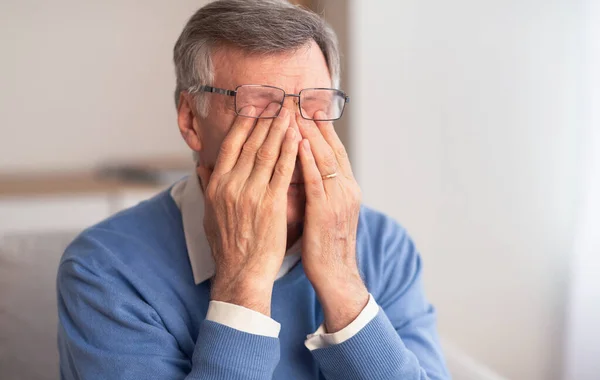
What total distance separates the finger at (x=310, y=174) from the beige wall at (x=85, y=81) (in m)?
1.92

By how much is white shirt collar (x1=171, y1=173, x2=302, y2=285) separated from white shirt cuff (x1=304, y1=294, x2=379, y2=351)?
18cm

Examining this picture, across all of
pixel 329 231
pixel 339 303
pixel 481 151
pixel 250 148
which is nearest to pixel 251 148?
pixel 250 148

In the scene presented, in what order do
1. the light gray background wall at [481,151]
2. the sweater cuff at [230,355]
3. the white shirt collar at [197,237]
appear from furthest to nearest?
the light gray background wall at [481,151] < the white shirt collar at [197,237] < the sweater cuff at [230,355]

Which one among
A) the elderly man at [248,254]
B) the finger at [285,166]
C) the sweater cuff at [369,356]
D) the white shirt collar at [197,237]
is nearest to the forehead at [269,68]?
the elderly man at [248,254]

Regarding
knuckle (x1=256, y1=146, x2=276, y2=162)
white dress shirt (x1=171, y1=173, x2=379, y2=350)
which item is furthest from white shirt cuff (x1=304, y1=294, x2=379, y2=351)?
knuckle (x1=256, y1=146, x2=276, y2=162)

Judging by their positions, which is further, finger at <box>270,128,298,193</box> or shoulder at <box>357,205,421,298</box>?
shoulder at <box>357,205,421,298</box>

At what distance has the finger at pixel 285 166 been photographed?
44.8 inches

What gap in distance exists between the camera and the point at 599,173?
208 centimetres

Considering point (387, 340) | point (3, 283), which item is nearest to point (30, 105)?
point (3, 283)

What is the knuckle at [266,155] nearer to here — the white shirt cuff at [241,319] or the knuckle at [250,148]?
the knuckle at [250,148]

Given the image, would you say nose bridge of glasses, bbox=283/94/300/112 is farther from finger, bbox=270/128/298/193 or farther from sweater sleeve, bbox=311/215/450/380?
sweater sleeve, bbox=311/215/450/380

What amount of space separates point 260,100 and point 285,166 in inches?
5.7

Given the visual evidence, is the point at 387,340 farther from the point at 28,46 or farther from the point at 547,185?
the point at 28,46

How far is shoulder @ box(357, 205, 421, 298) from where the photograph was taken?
1331 millimetres
